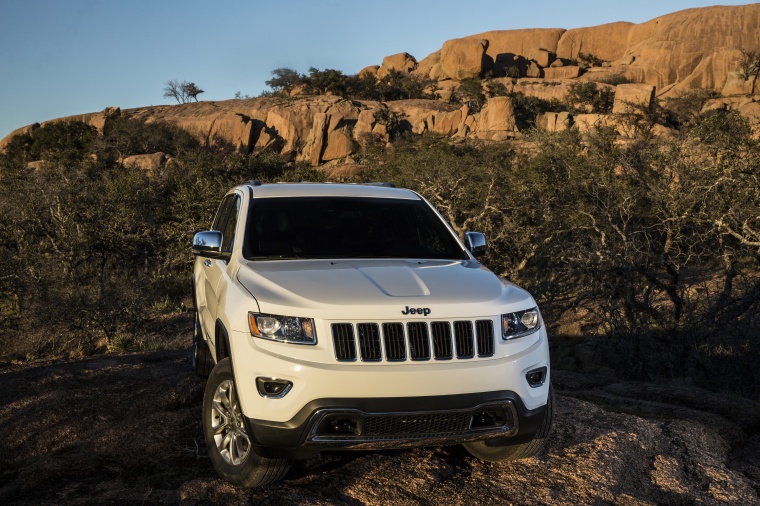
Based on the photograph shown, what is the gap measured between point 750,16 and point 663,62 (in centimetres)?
1353

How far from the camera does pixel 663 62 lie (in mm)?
77000

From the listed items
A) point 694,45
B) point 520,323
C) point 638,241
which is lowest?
point 638,241

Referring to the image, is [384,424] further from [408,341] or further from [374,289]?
[374,289]

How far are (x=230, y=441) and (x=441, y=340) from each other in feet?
4.37

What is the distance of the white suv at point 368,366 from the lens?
3.77 meters

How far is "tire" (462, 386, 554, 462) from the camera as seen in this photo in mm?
4375

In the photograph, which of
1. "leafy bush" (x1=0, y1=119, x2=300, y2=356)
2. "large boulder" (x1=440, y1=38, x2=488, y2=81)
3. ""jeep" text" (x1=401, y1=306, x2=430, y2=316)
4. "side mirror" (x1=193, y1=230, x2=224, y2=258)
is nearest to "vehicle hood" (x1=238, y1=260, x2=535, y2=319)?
""jeep" text" (x1=401, y1=306, x2=430, y2=316)

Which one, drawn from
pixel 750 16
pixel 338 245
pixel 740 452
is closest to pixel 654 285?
pixel 740 452

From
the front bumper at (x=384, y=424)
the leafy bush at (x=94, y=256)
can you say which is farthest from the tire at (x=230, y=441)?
the leafy bush at (x=94, y=256)

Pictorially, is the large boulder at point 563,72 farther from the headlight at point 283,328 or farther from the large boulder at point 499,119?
the headlight at point 283,328

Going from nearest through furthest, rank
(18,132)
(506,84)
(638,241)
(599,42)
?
(638,241), (18,132), (506,84), (599,42)

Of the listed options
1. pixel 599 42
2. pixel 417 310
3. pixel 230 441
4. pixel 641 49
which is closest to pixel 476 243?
pixel 417 310

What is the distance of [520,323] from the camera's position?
4.22m

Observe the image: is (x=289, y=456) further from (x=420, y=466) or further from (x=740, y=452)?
(x=740, y=452)
